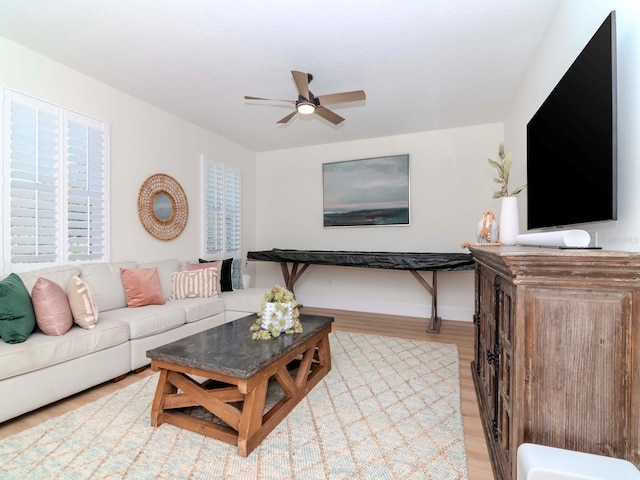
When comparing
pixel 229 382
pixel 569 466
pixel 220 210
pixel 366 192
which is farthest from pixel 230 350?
pixel 366 192

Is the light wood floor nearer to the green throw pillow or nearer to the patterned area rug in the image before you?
the patterned area rug

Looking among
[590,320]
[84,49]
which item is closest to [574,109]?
[590,320]

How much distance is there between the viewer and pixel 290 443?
171 cm

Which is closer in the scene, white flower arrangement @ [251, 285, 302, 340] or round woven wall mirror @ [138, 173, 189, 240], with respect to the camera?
white flower arrangement @ [251, 285, 302, 340]

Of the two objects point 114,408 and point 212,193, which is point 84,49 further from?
point 114,408

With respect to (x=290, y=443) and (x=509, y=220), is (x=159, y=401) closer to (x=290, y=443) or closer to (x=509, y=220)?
(x=290, y=443)

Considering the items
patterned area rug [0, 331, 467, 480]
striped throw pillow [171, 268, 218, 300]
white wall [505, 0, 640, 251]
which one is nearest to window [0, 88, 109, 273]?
striped throw pillow [171, 268, 218, 300]

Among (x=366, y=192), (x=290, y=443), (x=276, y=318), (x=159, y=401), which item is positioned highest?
(x=366, y=192)

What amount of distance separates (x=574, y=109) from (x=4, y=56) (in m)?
3.82

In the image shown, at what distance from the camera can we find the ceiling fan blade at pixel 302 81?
248 centimetres

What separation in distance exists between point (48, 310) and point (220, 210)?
2.79 m

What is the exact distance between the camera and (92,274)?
2887 mm

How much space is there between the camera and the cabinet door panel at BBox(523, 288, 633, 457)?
0.99 m

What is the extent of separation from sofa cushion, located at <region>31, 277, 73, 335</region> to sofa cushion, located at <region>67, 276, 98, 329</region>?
0.31 feet
